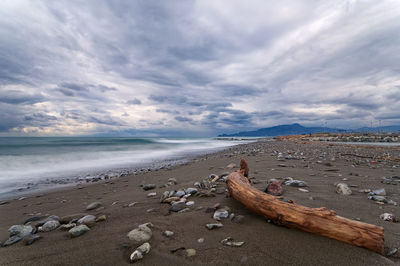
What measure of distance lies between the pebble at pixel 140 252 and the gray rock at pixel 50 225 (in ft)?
5.77

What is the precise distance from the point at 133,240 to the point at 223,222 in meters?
1.15

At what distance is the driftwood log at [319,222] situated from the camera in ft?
5.84

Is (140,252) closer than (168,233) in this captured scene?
Yes

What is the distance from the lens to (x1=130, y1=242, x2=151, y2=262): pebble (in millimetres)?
1809

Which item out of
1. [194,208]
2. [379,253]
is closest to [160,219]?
[194,208]

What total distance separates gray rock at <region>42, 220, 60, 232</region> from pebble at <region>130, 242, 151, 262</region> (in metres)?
1.76

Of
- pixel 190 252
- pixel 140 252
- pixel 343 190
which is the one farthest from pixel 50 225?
pixel 343 190

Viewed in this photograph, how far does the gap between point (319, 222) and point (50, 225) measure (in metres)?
3.63

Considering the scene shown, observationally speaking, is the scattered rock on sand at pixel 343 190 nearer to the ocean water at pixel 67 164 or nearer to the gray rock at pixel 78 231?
the gray rock at pixel 78 231

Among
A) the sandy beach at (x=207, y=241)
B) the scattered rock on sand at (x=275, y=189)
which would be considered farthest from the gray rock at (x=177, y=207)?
the scattered rock on sand at (x=275, y=189)

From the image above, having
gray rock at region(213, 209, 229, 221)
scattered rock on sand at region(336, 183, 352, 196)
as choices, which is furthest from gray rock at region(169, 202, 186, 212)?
scattered rock on sand at region(336, 183, 352, 196)

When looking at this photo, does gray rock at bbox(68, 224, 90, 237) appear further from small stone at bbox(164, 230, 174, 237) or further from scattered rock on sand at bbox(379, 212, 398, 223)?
scattered rock on sand at bbox(379, 212, 398, 223)

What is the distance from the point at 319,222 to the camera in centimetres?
201

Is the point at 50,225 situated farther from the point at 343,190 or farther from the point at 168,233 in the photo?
the point at 343,190
